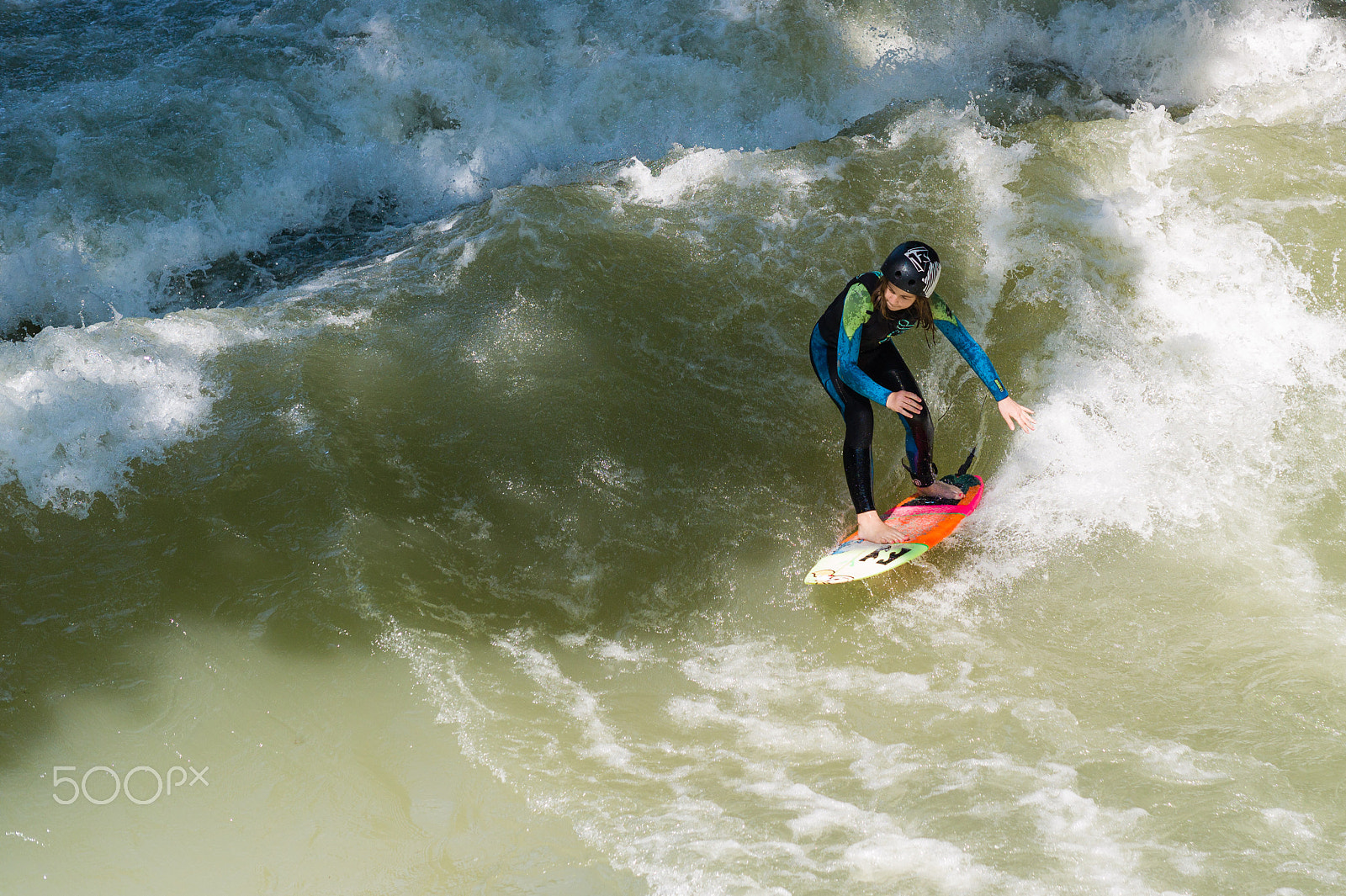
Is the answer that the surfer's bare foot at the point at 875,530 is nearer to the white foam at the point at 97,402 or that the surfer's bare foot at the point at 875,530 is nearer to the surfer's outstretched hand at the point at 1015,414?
the surfer's outstretched hand at the point at 1015,414

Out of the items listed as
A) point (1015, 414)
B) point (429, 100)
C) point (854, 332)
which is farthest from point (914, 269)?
point (429, 100)

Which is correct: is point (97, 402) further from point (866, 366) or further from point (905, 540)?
point (905, 540)

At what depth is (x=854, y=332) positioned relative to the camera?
4.29 meters

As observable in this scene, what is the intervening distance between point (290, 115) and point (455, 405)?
17.6ft

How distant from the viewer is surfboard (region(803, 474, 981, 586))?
445 centimetres

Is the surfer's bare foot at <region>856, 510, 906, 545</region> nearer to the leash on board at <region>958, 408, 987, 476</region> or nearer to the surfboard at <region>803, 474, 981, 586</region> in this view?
the surfboard at <region>803, 474, 981, 586</region>

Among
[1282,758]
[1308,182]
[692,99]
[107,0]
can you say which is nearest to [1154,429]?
[1282,758]

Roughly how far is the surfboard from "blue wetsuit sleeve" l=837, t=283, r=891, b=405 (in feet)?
2.47

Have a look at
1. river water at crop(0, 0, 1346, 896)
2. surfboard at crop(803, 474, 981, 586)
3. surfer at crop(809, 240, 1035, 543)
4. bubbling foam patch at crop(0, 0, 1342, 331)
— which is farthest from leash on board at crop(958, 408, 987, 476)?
bubbling foam patch at crop(0, 0, 1342, 331)

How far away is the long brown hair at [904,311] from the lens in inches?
163

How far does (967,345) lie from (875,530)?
3.31 ft

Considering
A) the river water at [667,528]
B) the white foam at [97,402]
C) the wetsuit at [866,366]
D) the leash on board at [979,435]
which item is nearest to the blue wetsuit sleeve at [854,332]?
the wetsuit at [866,366]

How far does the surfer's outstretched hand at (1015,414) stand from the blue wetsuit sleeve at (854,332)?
625 millimetres
